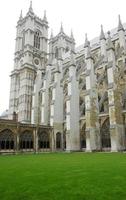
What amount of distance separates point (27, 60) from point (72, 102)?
25063 mm

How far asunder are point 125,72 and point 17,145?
70.1ft

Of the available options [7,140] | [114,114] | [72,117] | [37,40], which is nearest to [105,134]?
[114,114]

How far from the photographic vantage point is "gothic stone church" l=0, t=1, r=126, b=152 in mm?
29297

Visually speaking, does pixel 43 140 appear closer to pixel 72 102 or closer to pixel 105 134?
pixel 72 102

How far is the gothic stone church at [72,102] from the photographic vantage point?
29.3 meters

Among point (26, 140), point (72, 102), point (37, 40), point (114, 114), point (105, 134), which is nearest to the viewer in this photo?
point (114, 114)

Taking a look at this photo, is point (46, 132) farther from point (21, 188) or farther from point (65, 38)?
point (65, 38)

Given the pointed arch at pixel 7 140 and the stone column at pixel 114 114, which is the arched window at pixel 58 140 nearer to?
the pointed arch at pixel 7 140

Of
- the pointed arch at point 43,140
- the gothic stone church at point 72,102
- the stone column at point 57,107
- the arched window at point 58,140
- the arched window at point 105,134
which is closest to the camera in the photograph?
the gothic stone church at point 72,102

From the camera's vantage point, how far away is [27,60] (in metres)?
54.3

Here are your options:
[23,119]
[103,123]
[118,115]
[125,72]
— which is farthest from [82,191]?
[23,119]

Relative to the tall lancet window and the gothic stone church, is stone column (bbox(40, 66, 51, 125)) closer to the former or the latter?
the gothic stone church

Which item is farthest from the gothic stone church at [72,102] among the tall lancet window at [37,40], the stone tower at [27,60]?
the tall lancet window at [37,40]

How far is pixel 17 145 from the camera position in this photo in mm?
Result: 31469
